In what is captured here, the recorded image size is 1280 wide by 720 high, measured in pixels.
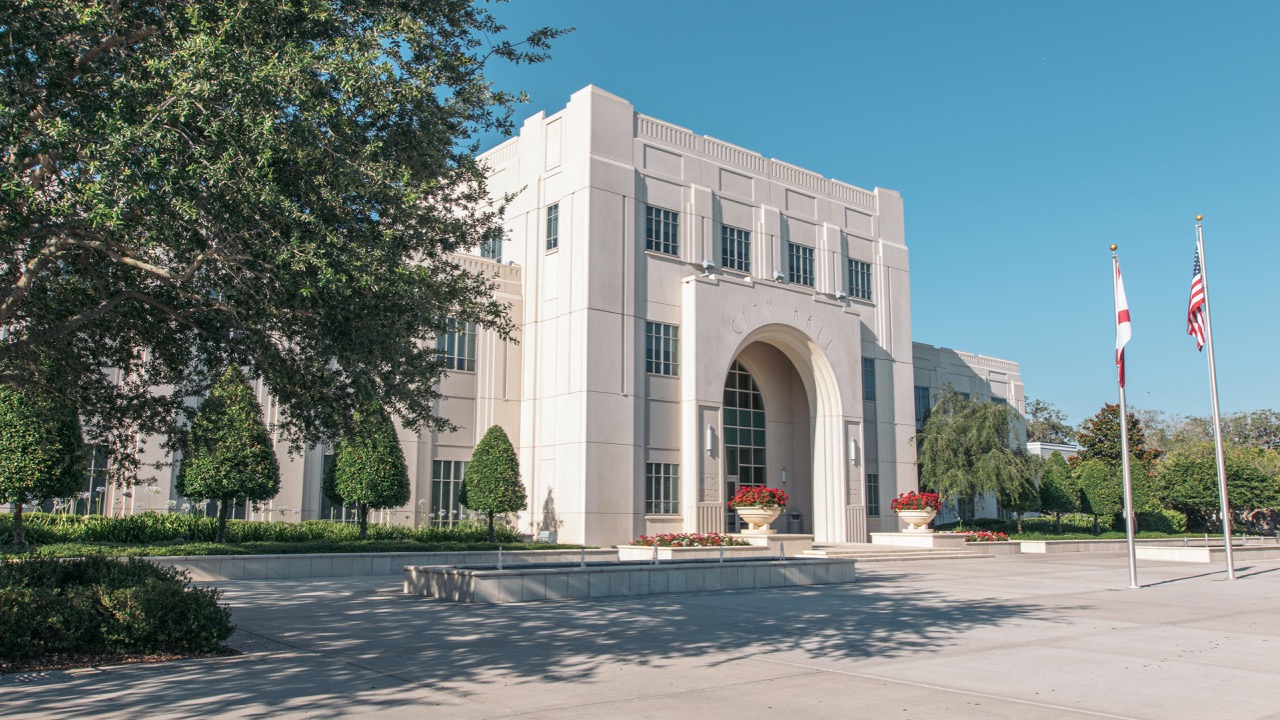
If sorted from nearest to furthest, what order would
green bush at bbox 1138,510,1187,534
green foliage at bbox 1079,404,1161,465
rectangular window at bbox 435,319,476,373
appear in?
rectangular window at bbox 435,319,476,373
green bush at bbox 1138,510,1187,534
green foliage at bbox 1079,404,1161,465

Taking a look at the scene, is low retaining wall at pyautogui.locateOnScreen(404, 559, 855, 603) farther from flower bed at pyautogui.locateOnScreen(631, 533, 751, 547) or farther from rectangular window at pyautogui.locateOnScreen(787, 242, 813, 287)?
rectangular window at pyautogui.locateOnScreen(787, 242, 813, 287)

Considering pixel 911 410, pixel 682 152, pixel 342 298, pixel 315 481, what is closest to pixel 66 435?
pixel 315 481

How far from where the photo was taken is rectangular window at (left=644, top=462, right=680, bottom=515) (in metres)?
32.4

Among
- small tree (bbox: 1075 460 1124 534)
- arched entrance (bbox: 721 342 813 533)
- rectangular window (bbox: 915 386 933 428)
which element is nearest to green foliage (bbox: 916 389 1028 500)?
rectangular window (bbox: 915 386 933 428)

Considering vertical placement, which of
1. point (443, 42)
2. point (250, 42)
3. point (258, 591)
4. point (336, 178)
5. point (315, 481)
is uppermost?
point (443, 42)

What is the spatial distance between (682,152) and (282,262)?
27.0 metres

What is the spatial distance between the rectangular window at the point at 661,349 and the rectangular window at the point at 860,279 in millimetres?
10682

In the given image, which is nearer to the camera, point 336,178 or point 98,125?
point 98,125

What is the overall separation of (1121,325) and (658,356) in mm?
15746

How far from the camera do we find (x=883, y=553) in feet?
105

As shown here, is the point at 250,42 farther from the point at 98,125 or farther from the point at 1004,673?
the point at 1004,673

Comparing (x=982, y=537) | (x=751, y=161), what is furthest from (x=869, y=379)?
(x=751, y=161)

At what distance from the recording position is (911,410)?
41.5 meters

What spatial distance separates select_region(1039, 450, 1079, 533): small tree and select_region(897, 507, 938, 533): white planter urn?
40.1ft
